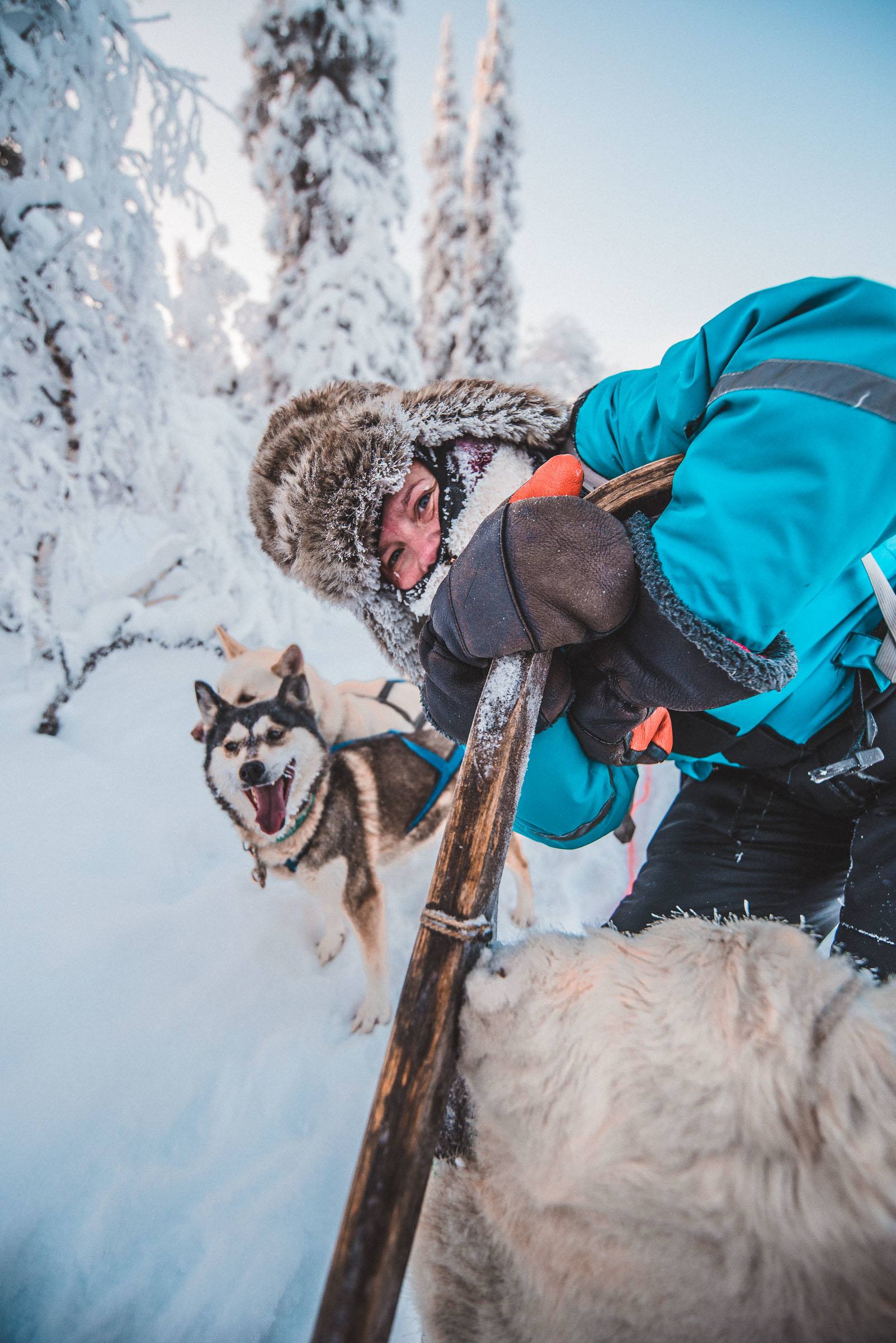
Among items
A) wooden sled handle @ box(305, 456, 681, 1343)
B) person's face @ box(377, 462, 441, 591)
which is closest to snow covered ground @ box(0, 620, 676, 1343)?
wooden sled handle @ box(305, 456, 681, 1343)

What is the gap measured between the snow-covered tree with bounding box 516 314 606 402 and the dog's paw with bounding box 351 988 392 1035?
18.4 meters

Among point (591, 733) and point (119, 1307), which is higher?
point (591, 733)

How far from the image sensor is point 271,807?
240cm

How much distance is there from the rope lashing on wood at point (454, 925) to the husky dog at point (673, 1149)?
0.16 ft

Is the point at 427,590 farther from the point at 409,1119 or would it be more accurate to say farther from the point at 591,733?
the point at 409,1119

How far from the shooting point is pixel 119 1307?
1554 millimetres

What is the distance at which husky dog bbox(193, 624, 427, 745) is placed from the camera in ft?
8.67

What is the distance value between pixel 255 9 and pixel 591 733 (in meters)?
11.1

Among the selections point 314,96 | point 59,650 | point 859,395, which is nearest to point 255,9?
point 314,96

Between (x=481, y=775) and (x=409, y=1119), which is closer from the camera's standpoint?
(x=409, y=1119)

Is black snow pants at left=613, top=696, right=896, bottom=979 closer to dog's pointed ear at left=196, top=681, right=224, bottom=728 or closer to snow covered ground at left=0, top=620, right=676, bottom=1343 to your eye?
snow covered ground at left=0, top=620, right=676, bottom=1343

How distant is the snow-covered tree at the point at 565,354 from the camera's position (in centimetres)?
1683

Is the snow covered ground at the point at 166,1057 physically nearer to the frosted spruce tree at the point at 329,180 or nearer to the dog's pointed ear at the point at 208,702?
the dog's pointed ear at the point at 208,702

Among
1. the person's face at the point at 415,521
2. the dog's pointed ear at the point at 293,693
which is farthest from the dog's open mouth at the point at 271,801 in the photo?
the person's face at the point at 415,521
